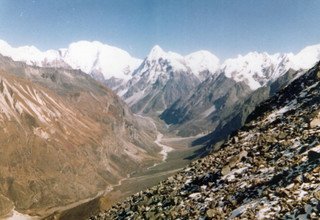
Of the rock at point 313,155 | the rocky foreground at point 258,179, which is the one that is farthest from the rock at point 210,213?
the rock at point 313,155

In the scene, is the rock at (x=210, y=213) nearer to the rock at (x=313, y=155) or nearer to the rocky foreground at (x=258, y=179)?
the rocky foreground at (x=258, y=179)

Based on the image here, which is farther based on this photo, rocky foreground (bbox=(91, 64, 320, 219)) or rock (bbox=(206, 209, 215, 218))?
rock (bbox=(206, 209, 215, 218))

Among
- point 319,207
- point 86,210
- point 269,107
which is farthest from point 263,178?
point 86,210

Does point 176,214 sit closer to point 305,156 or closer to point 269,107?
point 305,156

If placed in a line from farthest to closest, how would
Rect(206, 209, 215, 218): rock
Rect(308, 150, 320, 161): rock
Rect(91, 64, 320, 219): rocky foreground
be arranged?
Rect(308, 150, 320, 161): rock
Rect(206, 209, 215, 218): rock
Rect(91, 64, 320, 219): rocky foreground

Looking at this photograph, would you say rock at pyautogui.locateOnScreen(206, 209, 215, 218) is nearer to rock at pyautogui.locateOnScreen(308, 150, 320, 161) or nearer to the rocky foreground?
the rocky foreground

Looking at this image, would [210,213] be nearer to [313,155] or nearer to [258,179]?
[258,179]

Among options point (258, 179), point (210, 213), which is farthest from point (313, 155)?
point (210, 213)

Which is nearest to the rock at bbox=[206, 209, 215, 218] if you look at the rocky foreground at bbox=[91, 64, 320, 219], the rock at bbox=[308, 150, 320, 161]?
the rocky foreground at bbox=[91, 64, 320, 219]

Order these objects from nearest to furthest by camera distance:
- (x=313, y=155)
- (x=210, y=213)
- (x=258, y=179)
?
1. (x=210, y=213)
2. (x=313, y=155)
3. (x=258, y=179)
